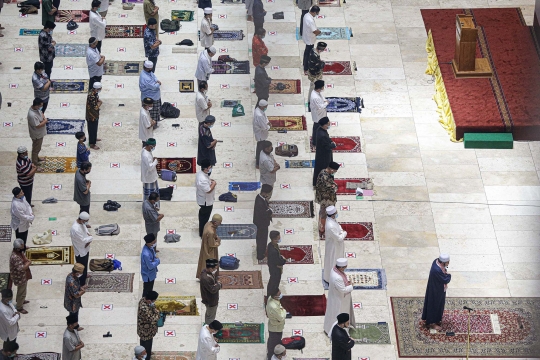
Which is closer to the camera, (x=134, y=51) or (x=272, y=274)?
(x=272, y=274)

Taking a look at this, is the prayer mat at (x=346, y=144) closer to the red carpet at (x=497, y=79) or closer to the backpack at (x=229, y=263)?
A: the red carpet at (x=497, y=79)

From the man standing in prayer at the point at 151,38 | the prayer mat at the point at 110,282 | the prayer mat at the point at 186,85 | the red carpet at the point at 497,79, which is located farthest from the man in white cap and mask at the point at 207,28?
the prayer mat at the point at 110,282

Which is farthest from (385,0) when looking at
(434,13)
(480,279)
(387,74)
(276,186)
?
(480,279)

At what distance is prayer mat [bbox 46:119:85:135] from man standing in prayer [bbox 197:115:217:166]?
147 inches

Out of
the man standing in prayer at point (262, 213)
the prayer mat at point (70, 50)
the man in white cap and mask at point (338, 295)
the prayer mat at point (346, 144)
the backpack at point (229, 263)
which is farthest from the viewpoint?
the prayer mat at point (70, 50)

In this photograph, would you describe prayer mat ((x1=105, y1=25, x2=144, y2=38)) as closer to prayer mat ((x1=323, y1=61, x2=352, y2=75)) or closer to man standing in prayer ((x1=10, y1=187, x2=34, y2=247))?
prayer mat ((x1=323, y1=61, x2=352, y2=75))

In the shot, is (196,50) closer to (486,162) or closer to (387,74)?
(387,74)

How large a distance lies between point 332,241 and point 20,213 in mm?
6181

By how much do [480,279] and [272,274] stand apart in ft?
15.0

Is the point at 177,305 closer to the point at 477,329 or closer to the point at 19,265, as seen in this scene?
the point at 19,265

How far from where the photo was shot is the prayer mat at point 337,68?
3272cm

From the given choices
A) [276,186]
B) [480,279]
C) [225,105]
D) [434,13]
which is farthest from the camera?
[434,13]

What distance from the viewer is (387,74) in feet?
108

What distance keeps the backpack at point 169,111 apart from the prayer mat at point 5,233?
5.34 m
